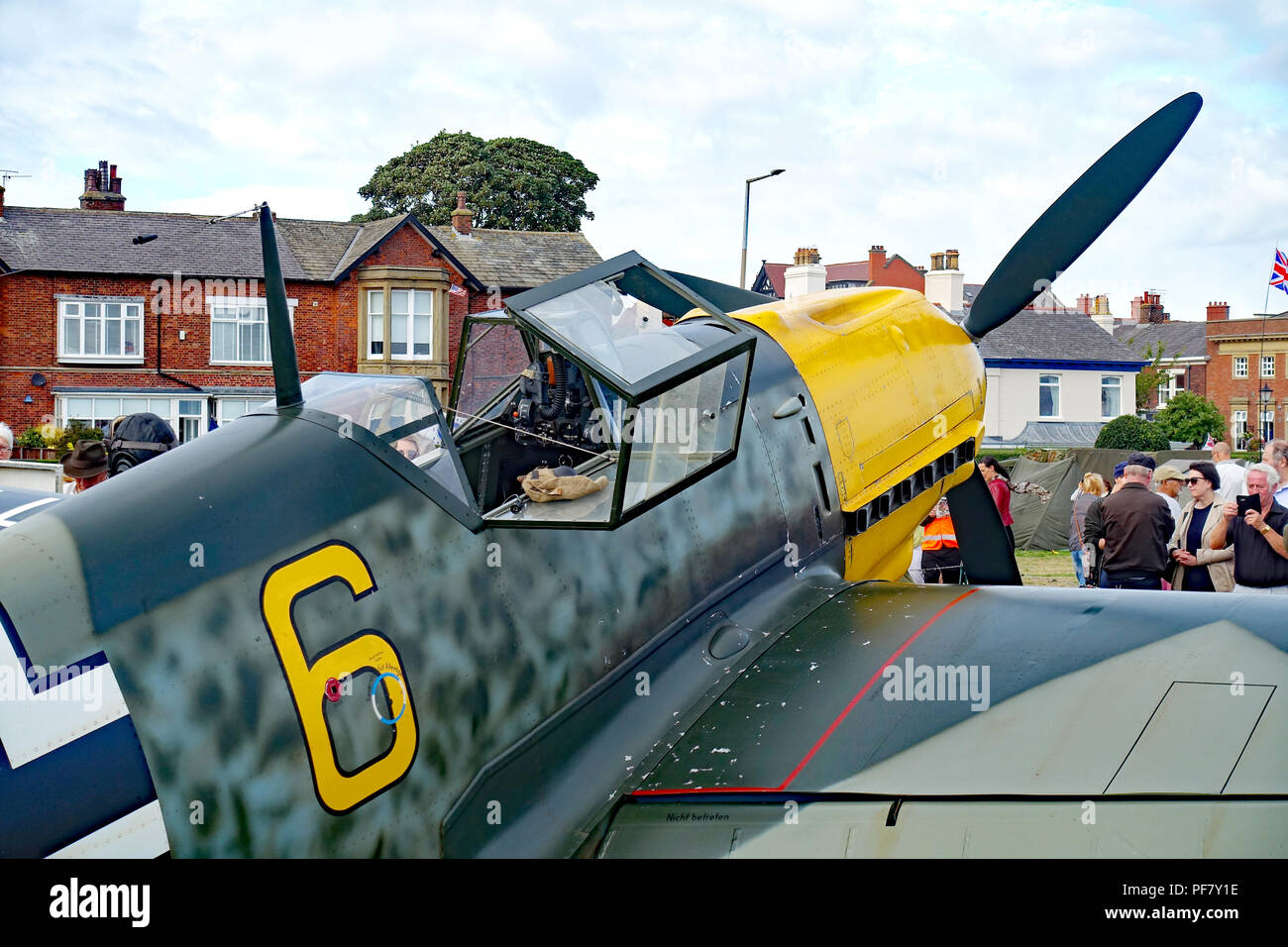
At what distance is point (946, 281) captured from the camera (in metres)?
41.2

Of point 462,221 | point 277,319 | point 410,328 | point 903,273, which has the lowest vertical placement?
point 277,319

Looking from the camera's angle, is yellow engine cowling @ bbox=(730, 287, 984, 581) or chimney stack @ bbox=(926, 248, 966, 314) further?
chimney stack @ bbox=(926, 248, 966, 314)

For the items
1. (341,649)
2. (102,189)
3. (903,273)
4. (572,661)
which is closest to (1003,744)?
(572,661)

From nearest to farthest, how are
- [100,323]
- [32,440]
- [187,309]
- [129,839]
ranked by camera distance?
[129,839] < [32,440] < [100,323] < [187,309]

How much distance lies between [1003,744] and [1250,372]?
6937 centimetres

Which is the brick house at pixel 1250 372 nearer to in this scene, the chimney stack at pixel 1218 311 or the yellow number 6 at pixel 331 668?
the chimney stack at pixel 1218 311

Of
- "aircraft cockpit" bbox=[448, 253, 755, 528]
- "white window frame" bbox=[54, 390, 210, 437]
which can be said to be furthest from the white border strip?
"white window frame" bbox=[54, 390, 210, 437]

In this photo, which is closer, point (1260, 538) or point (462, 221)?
point (1260, 538)

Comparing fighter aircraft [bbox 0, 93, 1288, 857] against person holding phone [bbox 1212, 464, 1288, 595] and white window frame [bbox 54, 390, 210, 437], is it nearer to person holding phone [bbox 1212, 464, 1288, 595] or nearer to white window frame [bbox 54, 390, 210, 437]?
person holding phone [bbox 1212, 464, 1288, 595]

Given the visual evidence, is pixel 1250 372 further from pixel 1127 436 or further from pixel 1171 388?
pixel 1127 436

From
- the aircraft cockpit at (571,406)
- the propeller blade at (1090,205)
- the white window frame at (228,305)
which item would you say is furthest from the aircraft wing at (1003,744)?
the white window frame at (228,305)

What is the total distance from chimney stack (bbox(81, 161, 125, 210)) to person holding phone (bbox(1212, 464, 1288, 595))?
118 feet

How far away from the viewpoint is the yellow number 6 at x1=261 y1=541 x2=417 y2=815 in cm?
266
